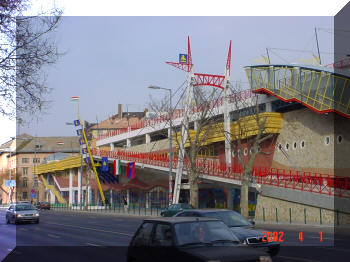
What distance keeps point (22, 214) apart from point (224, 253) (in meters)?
30.1

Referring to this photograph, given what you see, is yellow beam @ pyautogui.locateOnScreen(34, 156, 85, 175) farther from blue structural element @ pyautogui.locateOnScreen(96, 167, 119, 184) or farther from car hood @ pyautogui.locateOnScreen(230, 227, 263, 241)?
car hood @ pyautogui.locateOnScreen(230, 227, 263, 241)

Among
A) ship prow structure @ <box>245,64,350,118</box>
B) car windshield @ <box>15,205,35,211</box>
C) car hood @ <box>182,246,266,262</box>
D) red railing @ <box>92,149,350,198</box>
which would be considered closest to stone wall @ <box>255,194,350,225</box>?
red railing @ <box>92,149,350,198</box>

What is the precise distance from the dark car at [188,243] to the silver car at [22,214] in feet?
90.8

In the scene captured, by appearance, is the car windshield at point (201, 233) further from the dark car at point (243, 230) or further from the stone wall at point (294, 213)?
the stone wall at point (294, 213)

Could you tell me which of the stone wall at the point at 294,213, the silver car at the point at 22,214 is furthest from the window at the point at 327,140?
the silver car at the point at 22,214

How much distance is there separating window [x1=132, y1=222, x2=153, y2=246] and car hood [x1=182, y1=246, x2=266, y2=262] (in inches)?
48.2

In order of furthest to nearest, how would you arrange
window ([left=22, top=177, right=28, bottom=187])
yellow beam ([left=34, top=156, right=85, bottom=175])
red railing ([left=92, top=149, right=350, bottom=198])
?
window ([left=22, top=177, right=28, bottom=187]) < yellow beam ([left=34, top=156, right=85, bottom=175]) < red railing ([left=92, top=149, right=350, bottom=198])

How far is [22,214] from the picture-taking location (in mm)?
35531

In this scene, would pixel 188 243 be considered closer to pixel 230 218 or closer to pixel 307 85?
pixel 230 218

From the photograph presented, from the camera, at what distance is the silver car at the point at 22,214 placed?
1395 inches

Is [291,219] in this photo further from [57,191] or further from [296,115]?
[57,191]

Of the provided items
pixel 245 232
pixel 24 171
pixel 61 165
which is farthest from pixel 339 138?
pixel 24 171

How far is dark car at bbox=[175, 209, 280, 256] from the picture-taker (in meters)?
13.6

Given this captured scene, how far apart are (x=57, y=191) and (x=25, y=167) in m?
32.5
